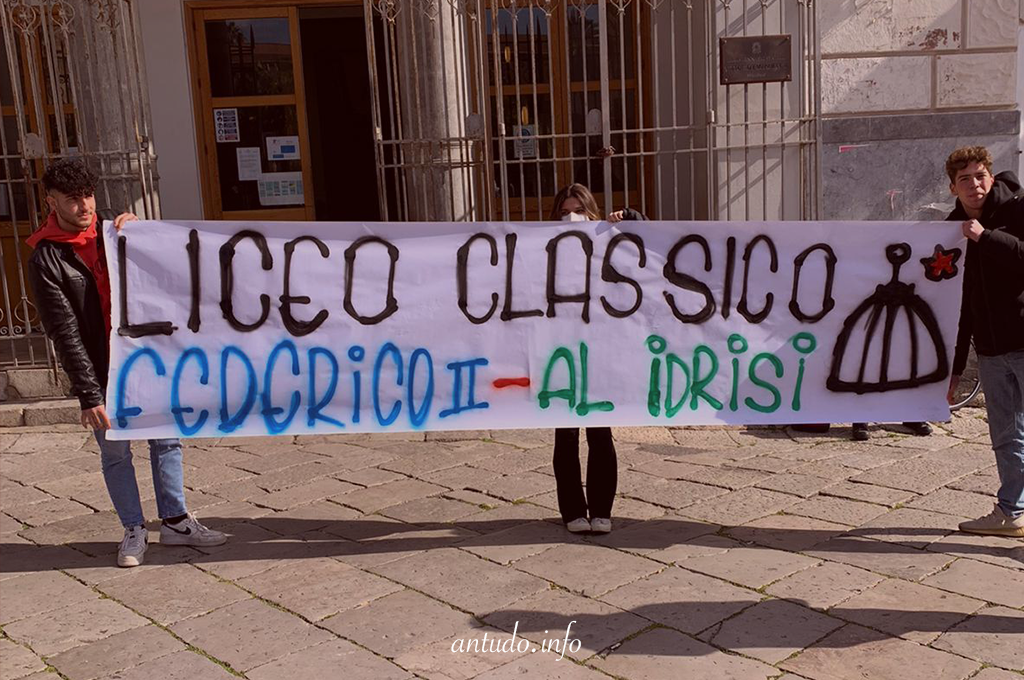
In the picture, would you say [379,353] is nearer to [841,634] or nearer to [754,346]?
[754,346]

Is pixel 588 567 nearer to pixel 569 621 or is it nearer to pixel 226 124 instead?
pixel 569 621

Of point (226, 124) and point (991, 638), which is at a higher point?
point (226, 124)

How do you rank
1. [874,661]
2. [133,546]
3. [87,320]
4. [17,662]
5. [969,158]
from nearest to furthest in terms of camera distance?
[874,661], [17,662], [969,158], [87,320], [133,546]

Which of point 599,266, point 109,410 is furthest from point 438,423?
point 109,410

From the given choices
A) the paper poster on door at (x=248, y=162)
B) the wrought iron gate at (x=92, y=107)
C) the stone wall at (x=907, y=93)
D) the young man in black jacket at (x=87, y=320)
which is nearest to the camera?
the young man in black jacket at (x=87, y=320)

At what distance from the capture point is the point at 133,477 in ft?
15.9

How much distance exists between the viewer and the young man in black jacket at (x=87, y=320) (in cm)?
446

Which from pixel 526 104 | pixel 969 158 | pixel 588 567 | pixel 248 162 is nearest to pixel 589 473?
pixel 588 567

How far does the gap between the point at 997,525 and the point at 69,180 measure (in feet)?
14.3

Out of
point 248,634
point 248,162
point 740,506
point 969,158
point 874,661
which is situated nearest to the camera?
point 874,661

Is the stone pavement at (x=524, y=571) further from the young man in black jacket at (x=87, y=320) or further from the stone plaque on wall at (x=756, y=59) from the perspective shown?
the stone plaque on wall at (x=756, y=59)

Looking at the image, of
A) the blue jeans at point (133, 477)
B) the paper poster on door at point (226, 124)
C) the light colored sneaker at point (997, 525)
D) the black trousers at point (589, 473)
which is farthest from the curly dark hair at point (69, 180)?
the paper poster on door at point (226, 124)

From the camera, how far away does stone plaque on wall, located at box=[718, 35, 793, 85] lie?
719 cm

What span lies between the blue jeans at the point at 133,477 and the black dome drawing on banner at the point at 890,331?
3088 mm
